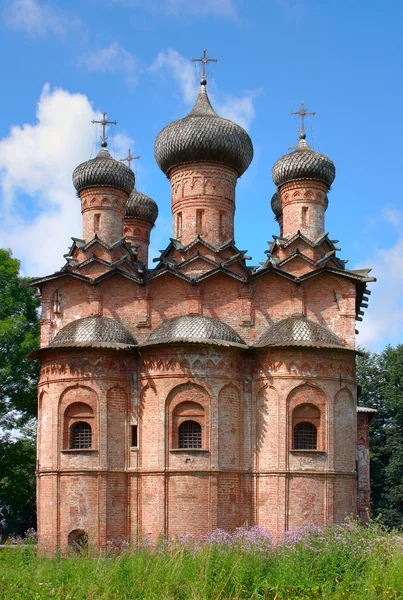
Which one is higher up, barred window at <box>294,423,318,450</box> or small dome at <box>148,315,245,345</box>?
small dome at <box>148,315,245,345</box>

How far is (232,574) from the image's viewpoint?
9547 millimetres

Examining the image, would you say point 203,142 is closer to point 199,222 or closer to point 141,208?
point 199,222

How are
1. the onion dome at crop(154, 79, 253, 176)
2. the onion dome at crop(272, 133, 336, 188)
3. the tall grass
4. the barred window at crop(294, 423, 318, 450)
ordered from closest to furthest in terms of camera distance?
the tall grass
the barred window at crop(294, 423, 318, 450)
the onion dome at crop(154, 79, 253, 176)
the onion dome at crop(272, 133, 336, 188)

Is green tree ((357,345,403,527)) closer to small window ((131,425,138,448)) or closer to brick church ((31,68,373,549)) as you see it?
brick church ((31,68,373,549))

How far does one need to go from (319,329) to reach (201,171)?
510 cm

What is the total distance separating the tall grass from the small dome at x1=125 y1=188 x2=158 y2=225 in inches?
564

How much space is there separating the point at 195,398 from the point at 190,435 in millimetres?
777

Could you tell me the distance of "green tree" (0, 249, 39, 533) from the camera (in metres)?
22.0

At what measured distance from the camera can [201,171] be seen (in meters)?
19.8

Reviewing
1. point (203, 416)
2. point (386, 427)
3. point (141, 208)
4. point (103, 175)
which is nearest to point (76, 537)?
point (203, 416)

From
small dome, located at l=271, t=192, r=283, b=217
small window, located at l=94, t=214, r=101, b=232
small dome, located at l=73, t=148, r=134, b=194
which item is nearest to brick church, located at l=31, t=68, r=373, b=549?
small window, located at l=94, t=214, r=101, b=232

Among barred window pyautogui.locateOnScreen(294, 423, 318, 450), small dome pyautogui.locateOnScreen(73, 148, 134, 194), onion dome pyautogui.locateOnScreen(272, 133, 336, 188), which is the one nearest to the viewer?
barred window pyautogui.locateOnScreen(294, 423, 318, 450)

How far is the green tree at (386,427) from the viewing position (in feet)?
91.6

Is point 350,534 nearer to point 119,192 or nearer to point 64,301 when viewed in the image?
point 64,301
